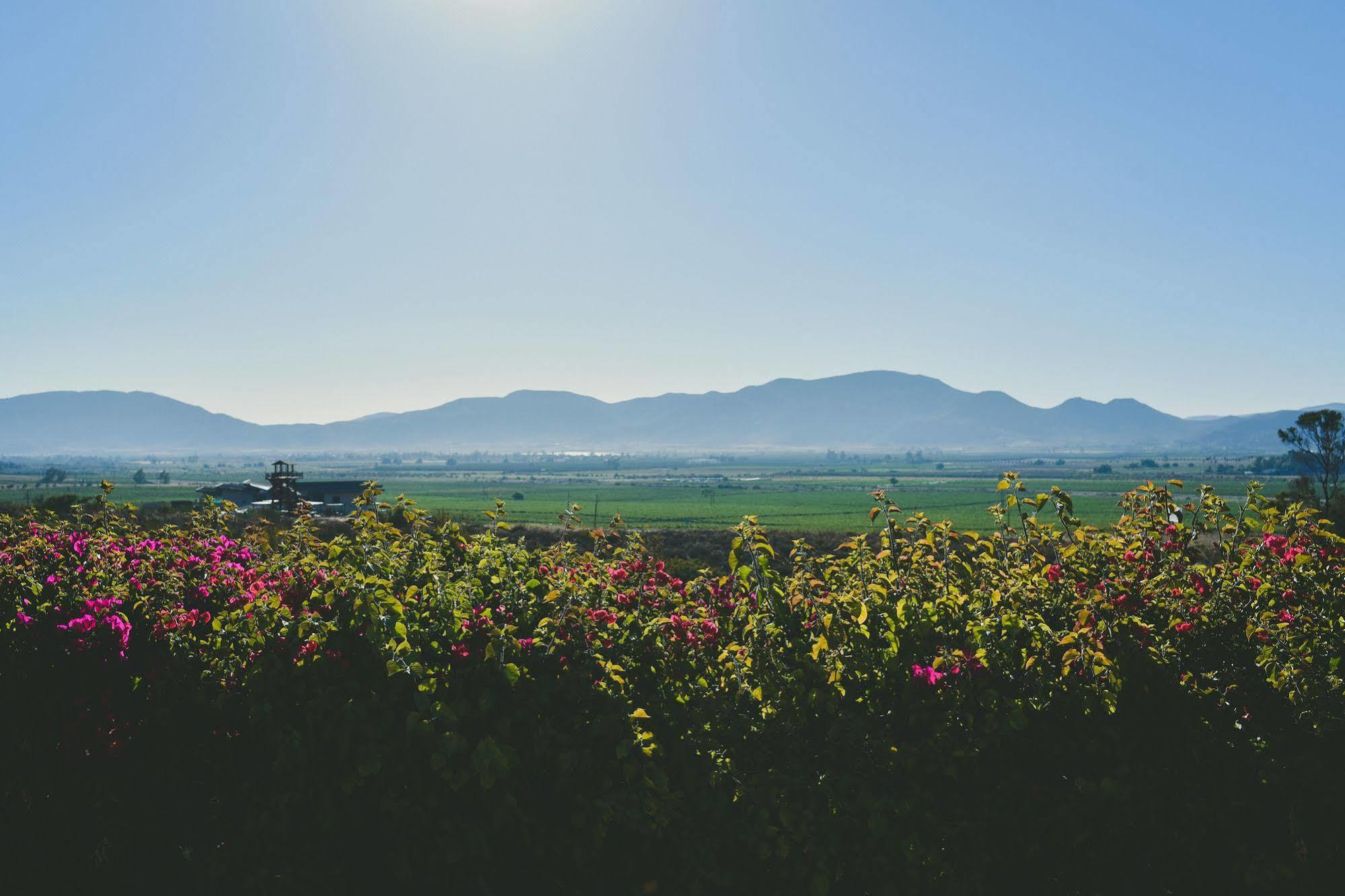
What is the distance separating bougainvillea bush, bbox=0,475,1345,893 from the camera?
3.85m

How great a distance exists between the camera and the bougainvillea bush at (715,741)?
385cm

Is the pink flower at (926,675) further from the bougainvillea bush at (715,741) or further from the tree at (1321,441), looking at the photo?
the tree at (1321,441)

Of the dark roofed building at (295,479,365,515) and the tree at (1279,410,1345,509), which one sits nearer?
the tree at (1279,410,1345,509)

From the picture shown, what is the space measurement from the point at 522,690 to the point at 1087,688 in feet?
9.04

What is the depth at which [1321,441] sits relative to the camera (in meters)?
43.5

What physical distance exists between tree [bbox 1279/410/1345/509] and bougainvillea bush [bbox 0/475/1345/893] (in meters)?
48.0

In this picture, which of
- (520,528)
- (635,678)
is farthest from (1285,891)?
(520,528)

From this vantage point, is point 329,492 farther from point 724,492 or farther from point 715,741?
point 724,492

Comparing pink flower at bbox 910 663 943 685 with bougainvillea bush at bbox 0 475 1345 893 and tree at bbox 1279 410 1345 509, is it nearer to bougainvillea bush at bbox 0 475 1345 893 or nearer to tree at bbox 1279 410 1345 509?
bougainvillea bush at bbox 0 475 1345 893

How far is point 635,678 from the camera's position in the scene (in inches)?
168

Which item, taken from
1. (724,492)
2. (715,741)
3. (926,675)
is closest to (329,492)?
(715,741)

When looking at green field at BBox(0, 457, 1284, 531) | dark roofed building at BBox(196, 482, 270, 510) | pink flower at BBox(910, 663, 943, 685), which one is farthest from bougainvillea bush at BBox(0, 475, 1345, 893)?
dark roofed building at BBox(196, 482, 270, 510)

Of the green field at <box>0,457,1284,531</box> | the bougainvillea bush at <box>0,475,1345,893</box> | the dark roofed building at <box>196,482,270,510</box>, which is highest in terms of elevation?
the bougainvillea bush at <box>0,475,1345,893</box>

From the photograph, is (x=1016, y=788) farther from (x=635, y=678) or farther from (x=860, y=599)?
(x=635, y=678)
